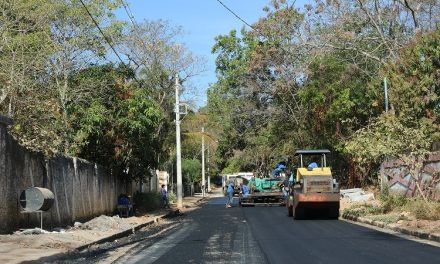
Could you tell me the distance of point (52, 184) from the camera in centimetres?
1752

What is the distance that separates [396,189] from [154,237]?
14.0 metres

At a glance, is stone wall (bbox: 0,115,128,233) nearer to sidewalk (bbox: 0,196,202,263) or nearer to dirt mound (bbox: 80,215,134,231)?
dirt mound (bbox: 80,215,134,231)

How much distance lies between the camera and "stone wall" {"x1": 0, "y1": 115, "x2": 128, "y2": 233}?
14383 millimetres

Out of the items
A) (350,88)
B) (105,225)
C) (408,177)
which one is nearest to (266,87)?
(350,88)

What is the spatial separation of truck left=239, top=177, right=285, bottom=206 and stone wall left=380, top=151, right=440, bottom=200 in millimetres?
10180

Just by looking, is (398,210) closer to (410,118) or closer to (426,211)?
(426,211)

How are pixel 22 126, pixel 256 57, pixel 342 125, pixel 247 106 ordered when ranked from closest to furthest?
pixel 22 126
pixel 342 125
pixel 256 57
pixel 247 106

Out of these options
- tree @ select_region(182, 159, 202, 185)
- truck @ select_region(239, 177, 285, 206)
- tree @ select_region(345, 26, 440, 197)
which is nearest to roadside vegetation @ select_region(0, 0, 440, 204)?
tree @ select_region(345, 26, 440, 197)

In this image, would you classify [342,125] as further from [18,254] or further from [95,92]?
[18,254]

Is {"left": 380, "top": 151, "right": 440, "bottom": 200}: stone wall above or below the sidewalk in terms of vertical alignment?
above

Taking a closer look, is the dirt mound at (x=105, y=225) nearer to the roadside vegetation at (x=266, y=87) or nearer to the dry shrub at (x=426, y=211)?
the roadside vegetation at (x=266, y=87)

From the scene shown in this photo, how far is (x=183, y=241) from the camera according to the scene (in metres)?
15.6

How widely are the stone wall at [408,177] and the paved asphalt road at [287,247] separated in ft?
15.8

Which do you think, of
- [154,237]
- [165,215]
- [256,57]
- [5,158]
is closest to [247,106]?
[256,57]
